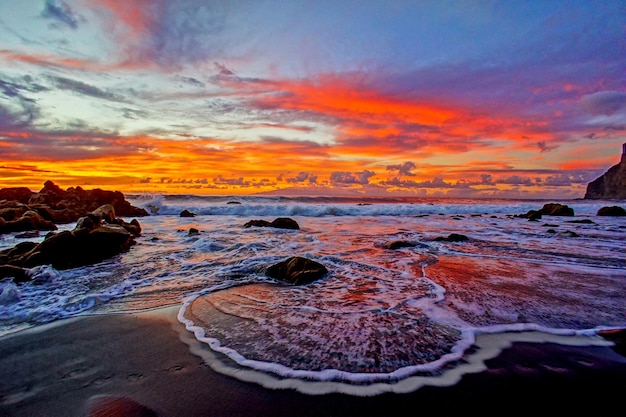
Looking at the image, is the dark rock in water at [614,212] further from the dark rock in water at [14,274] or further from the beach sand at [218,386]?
the dark rock in water at [14,274]

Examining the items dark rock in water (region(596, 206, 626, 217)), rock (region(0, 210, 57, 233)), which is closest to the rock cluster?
rock (region(0, 210, 57, 233))

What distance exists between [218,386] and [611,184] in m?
100

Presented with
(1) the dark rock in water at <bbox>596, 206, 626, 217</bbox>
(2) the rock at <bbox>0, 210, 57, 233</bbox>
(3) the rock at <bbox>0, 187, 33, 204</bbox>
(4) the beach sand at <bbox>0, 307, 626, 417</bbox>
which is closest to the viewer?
(4) the beach sand at <bbox>0, 307, 626, 417</bbox>

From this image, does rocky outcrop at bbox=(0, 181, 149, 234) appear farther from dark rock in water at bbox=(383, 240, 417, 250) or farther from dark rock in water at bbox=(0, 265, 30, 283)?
dark rock in water at bbox=(383, 240, 417, 250)

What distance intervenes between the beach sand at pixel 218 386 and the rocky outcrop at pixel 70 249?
3.95 meters

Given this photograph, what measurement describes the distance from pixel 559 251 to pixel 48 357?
1082cm

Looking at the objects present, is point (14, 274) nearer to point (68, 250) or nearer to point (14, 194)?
point (68, 250)

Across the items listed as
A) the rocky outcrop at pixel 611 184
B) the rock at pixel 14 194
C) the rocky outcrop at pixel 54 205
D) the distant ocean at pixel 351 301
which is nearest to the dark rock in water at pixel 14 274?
the distant ocean at pixel 351 301

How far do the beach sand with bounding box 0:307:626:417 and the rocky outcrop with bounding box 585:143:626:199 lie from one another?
90.8 metres

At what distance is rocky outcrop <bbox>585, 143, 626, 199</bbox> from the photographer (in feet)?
226

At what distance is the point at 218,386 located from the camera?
254cm

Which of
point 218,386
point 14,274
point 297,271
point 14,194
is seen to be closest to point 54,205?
point 14,194

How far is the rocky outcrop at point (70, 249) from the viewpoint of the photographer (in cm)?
655

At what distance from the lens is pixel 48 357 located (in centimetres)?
307
